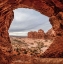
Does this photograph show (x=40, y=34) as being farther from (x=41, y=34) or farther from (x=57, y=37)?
(x=57, y=37)

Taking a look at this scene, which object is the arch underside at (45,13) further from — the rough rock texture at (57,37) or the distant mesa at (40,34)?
the distant mesa at (40,34)

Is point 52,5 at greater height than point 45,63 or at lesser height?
greater

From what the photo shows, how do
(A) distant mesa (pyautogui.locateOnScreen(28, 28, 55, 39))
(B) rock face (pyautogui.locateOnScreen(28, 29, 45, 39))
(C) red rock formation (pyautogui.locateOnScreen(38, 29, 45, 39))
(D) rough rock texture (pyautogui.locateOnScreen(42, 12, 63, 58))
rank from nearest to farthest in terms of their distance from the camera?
(D) rough rock texture (pyautogui.locateOnScreen(42, 12, 63, 58)), (A) distant mesa (pyautogui.locateOnScreen(28, 28, 55, 39)), (C) red rock formation (pyautogui.locateOnScreen(38, 29, 45, 39)), (B) rock face (pyautogui.locateOnScreen(28, 29, 45, 39))

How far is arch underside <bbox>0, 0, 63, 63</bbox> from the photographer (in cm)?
865

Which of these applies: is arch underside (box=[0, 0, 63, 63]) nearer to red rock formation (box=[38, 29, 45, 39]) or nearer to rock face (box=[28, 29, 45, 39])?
red rock formation (box=[38, 29, 45, 39])

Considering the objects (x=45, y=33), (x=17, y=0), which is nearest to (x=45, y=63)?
(x=17, y=0)

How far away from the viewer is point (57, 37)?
9375 mm

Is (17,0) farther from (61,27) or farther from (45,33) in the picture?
(45,33)

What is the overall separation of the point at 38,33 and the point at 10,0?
39.8 meters

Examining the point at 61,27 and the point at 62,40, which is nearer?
the point at 61,27

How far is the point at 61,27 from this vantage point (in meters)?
8.57

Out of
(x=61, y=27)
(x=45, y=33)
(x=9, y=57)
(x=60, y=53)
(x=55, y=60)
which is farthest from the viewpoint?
(x=45, y=33)

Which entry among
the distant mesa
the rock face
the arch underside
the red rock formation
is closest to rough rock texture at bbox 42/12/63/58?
the arch underside

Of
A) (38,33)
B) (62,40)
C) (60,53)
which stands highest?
(62,40)
